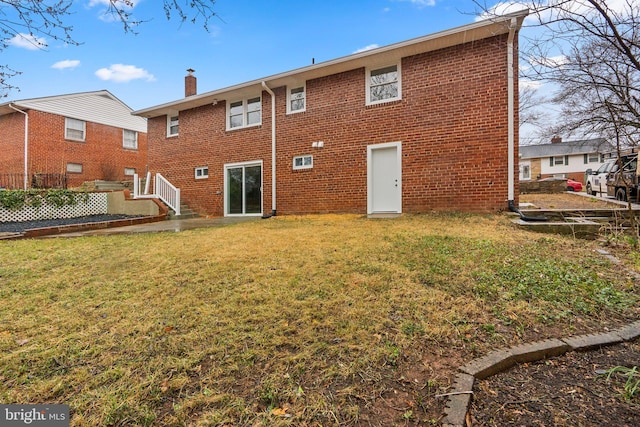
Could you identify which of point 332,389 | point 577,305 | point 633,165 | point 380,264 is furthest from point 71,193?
point 633,165

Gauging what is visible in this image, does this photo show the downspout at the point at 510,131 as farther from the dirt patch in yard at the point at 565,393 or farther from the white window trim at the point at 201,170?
the white window trim at the point at 201,170

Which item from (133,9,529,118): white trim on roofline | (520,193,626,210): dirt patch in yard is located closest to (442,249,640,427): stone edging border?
(133,9,529,118): white trim on roofline

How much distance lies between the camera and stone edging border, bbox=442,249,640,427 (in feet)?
5.42

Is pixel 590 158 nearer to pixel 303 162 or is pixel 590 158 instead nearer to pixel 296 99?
pixel 296 99

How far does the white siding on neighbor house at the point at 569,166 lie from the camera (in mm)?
30723

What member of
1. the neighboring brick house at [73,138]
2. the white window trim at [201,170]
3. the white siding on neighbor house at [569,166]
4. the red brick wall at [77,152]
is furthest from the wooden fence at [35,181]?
the white siding on neighbor house at [569,166]

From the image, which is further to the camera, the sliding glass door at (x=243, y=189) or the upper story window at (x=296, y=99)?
the sliding glass door at (x=243, y=189)

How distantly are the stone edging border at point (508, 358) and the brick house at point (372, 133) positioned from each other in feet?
20.1

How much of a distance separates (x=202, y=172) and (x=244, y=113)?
296 centimetres

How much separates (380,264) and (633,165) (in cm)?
1192

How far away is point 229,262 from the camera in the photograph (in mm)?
4137

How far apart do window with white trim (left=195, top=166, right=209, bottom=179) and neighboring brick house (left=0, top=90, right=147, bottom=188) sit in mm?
9162

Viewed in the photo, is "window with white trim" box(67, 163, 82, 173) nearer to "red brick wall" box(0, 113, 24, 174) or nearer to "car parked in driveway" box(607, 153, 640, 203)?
"red brick wall" box(0, 113, 24, 174)

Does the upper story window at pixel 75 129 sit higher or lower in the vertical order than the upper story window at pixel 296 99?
higher
